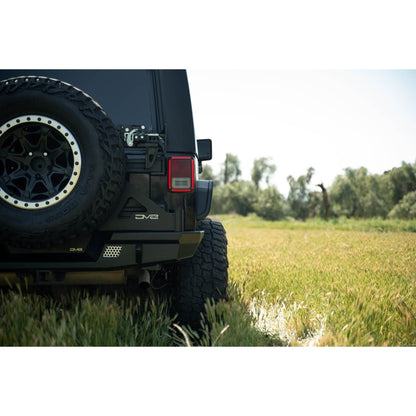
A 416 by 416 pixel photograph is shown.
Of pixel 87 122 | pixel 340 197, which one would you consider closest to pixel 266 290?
pixel 87 122

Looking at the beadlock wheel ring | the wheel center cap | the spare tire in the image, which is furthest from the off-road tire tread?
the wheel center cap

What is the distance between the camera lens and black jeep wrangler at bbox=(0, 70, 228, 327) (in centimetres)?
191

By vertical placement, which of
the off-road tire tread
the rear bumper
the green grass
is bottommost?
the green grass

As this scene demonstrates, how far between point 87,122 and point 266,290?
→ 2347mm

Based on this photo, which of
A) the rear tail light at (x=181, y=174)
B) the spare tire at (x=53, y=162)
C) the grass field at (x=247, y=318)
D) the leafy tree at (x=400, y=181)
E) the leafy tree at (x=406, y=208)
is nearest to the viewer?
the spare tire at (x=53, y=162)

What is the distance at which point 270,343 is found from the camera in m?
2.27

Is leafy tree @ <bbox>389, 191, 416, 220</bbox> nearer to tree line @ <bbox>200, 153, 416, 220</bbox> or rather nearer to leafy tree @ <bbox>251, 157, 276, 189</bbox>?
tree line @ <bbox>200, 153, 416, 220</bbox>

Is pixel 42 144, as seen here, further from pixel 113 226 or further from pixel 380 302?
pixel 380 302

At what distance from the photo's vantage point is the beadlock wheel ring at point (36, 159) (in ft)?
6.28

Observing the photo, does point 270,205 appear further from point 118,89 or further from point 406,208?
→ point 118,89

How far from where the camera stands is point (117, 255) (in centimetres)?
209

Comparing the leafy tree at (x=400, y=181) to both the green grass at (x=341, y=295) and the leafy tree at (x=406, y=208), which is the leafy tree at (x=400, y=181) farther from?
the green grass at (x=341, y=295)

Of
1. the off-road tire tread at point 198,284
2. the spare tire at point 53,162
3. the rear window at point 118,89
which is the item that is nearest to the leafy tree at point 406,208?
the off-road tire tread at point 198,284

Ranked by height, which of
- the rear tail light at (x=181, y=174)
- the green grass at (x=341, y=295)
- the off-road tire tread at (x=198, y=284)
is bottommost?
the green grass at (x=341, y=295)
